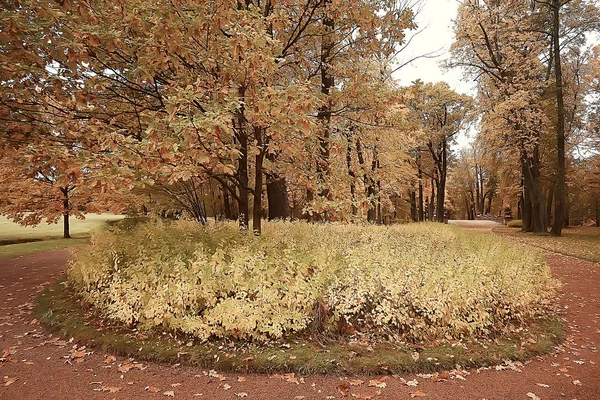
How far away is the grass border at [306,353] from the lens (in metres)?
4.44

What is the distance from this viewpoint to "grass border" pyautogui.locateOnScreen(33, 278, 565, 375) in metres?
4.44

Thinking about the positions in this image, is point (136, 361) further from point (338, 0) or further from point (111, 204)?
point (111, 204)

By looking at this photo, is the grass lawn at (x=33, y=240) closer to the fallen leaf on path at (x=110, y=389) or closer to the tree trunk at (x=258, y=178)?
the tree trunk at (x=258, y=178)

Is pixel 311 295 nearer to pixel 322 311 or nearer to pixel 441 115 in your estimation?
pixel 322 311

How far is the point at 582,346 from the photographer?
5449 mm

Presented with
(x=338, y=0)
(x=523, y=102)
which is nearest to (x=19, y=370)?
(x=338, y=0)

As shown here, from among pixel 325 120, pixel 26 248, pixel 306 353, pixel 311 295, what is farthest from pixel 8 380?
pixel 26 248

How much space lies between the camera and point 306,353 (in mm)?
4672

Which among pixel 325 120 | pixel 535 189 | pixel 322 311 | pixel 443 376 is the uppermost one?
pixel 325 120

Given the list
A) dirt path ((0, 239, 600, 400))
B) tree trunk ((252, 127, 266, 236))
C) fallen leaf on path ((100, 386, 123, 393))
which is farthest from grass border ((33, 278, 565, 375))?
tree trunk ((252, 127, 266, 236))

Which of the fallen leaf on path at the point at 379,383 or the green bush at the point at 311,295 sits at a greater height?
the green bush at the point at 311,295

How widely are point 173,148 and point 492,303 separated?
5326 millimetres

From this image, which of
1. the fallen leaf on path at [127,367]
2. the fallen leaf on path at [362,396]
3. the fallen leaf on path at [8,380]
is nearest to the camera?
the fallen leaf on path at [362,396]

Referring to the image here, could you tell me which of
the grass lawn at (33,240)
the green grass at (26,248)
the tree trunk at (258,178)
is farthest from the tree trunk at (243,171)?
the green grass at (26,248)
